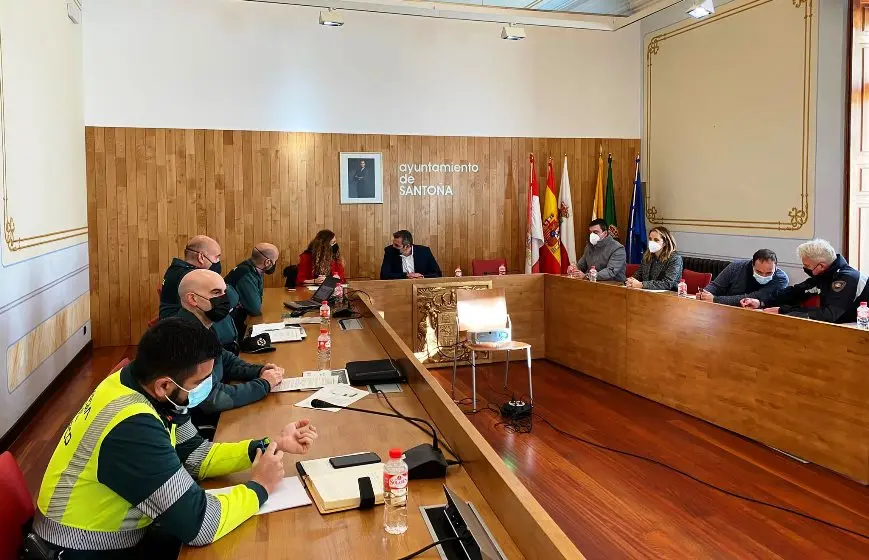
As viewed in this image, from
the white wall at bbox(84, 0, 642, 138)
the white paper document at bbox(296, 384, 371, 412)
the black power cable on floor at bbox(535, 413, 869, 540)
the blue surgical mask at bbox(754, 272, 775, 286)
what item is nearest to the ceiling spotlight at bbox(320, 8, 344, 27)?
the white wall at bbox(84, 0, 642, 138)

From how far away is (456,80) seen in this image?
794cm

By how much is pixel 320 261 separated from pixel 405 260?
3.24ft

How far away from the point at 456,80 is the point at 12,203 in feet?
16.6

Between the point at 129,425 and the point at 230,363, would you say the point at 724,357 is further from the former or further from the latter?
the point at 129,425

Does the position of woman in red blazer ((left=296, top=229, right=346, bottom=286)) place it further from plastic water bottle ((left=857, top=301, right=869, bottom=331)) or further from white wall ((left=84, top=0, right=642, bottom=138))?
plastic water bottle ((left=857, top=301, right=869, bottom=331))

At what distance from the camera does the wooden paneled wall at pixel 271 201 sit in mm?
7020

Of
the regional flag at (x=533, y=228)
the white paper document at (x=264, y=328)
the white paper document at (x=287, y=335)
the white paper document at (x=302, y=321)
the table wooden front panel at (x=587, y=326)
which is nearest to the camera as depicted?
the white paper document at (x=287, y=335)

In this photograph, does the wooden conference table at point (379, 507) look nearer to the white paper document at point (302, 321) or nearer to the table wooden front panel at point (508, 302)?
the white paper document at point (302, 321)

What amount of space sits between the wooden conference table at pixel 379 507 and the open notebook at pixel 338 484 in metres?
0.02

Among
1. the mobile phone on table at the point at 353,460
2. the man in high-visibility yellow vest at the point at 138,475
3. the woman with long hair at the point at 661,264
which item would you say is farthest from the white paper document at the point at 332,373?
the woman with long hair at the point at 661,264

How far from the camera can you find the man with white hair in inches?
168

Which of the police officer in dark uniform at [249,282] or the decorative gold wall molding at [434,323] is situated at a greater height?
the police officer in dark uniform at [249,282]

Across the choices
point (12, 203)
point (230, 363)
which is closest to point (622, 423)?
point (230, 363)

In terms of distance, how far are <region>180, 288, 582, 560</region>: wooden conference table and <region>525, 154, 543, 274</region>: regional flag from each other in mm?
5397
